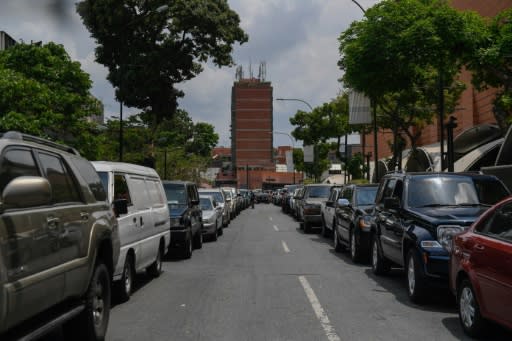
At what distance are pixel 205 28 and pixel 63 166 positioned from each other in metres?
33.9

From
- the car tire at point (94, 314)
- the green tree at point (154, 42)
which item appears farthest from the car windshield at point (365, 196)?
the green tree at point (154, 42)

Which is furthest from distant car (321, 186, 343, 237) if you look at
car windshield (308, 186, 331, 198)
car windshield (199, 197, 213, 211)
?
car windshield (199, 197, 213, 211)

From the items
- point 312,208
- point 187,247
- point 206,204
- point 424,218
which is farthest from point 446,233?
point 312,208

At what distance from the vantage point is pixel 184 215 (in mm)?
15750

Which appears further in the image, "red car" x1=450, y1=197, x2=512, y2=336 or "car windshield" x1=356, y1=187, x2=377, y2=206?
"car windshield" x1=356, y1=187, x2=377, y2=206

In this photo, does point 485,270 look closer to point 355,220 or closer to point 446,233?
point 446,233

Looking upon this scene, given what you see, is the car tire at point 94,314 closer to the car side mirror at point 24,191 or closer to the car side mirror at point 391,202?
the car side mirror at point 24,191

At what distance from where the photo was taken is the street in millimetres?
7488

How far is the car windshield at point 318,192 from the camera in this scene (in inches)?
1054

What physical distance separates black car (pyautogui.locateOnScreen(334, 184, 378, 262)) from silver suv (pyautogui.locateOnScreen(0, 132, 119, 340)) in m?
7.96

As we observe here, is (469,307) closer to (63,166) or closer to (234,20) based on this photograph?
(63,166)

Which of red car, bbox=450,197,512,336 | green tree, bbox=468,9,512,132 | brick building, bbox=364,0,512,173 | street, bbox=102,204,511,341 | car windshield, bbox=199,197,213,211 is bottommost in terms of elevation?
street, bbox=102,204,511,341

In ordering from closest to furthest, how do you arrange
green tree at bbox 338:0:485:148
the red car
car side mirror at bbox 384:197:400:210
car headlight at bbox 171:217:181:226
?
the red car → car side mirror at bbox 384:197:400:210 → car headlight at bbox 171:217:181:226 → green tree at bbox 338:0:485:148

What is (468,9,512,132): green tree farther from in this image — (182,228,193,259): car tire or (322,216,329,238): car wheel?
(182,228,193,259): car tire
